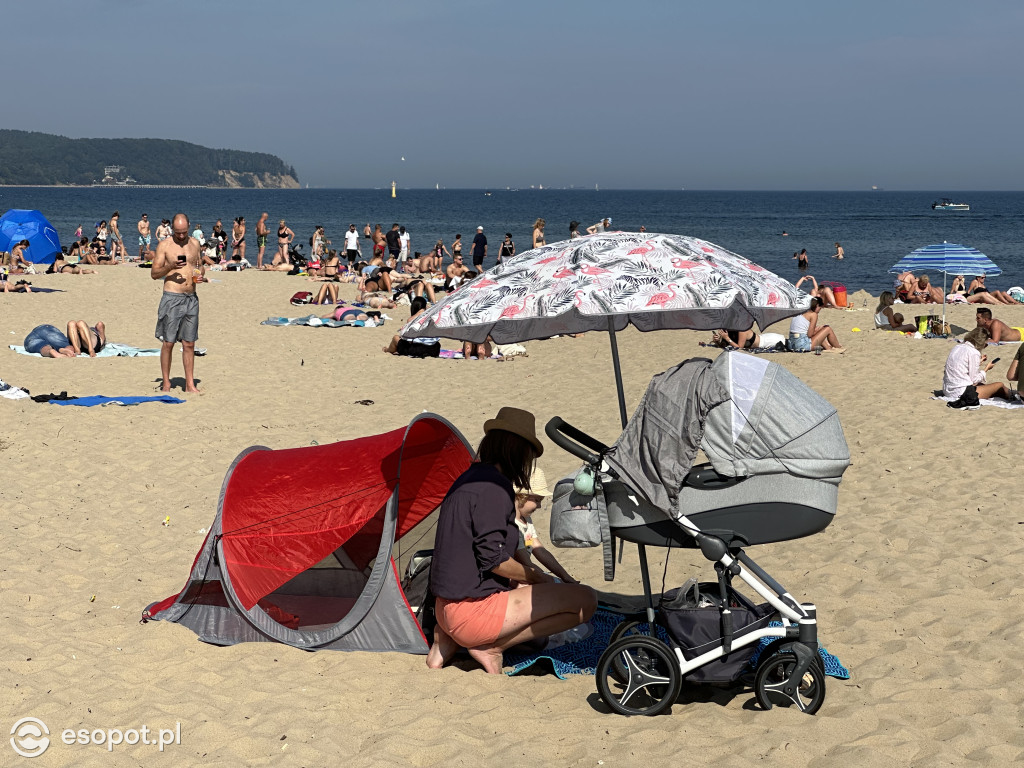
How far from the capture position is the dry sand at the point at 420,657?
3.91 meters

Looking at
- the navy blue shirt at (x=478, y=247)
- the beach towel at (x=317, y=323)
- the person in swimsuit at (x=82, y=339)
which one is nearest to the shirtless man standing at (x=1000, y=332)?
the beach towel at (x=317, y=323)

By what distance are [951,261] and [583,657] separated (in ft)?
40.8

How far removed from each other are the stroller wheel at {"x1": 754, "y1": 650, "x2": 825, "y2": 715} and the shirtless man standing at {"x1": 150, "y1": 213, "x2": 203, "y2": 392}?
24.5ft

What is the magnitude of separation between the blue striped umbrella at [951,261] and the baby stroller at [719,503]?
12.1m

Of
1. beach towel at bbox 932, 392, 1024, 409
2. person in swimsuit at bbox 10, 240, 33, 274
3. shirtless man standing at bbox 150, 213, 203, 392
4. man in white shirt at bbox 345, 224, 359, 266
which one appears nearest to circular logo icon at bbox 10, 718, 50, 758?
shirtless man standing at bbox 150, 213, 203, 392

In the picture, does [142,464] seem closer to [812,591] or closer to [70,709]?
[70,709]

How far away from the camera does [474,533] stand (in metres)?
4.41

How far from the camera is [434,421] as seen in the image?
5.39 metres

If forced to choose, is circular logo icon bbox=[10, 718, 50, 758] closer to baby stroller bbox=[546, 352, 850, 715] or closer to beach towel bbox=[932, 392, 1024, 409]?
baby stroller bbox=[546, 352, 850, 715]

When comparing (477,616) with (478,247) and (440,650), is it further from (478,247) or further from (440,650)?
(478,247)

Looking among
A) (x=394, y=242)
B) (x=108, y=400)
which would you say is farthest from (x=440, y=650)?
(x=394, y=242)

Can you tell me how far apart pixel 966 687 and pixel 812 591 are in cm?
130

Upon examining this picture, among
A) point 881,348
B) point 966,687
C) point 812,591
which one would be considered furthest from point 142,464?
point 881,348

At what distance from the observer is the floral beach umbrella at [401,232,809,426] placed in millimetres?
4055
